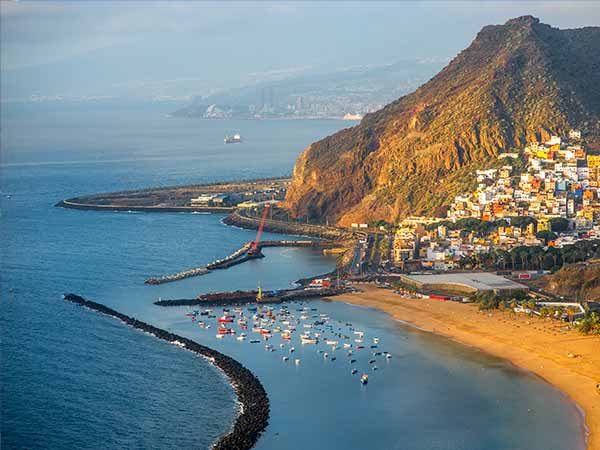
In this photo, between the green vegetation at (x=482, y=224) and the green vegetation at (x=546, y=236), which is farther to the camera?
the green vegetation at (x=482, y=224)

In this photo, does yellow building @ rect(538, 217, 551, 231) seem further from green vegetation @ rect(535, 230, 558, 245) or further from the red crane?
the red crane

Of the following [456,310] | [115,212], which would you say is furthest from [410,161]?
[456,310]

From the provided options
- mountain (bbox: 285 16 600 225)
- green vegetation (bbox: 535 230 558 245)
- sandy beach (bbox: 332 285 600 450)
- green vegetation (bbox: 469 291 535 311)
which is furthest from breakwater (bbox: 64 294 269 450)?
mountain (bbox: 285 16 600 225)

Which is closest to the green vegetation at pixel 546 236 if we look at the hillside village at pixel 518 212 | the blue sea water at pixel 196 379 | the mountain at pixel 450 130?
the hillside village at pixel 518 212

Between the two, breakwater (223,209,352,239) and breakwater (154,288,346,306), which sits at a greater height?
breakwater (223,209,352,239)

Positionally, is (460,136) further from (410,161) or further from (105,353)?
(105,353)

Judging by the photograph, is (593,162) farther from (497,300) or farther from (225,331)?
(225,331)

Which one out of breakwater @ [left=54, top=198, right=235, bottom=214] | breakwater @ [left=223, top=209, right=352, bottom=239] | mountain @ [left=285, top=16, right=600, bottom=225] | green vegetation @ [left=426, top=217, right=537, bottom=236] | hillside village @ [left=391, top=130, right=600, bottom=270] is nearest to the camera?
hillside village @ [left=391, top=130, right=600, bottom=270]

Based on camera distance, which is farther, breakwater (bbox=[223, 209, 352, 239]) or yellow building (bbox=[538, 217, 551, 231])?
breakwater (bbox=[223, 209, 352, 239])

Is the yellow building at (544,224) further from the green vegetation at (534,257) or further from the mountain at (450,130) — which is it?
the mountain at (450,130)
